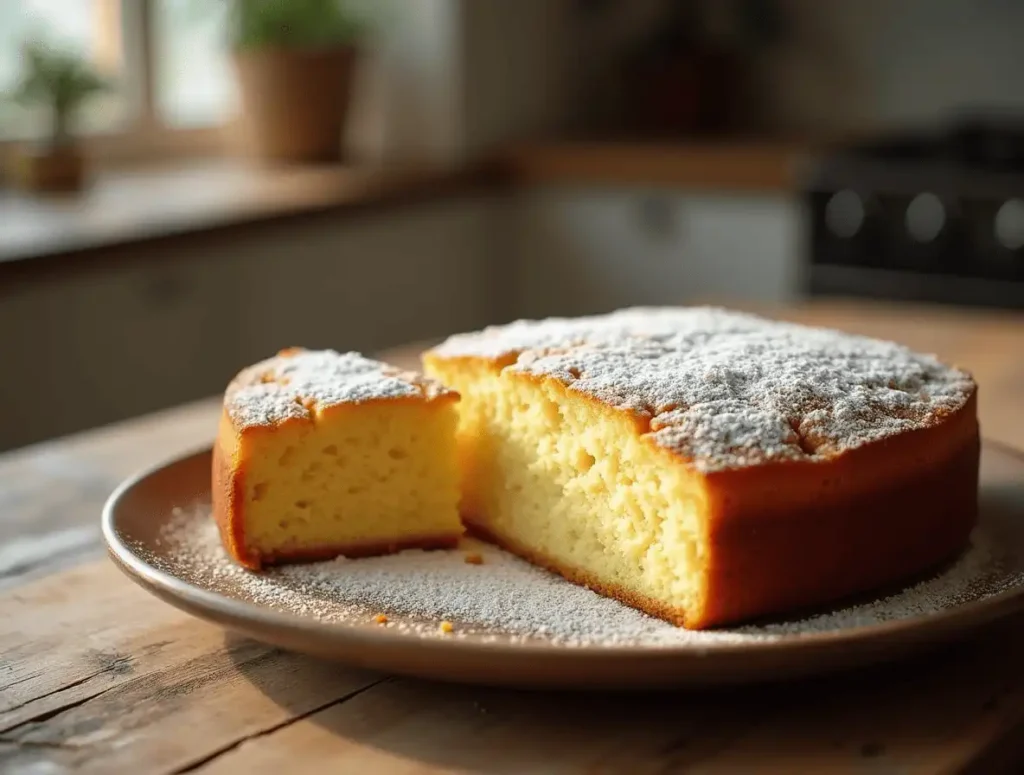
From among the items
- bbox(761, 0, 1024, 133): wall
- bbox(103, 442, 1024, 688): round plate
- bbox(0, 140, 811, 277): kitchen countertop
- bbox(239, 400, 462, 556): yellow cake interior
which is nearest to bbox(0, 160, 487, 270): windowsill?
bbox(0, 140, 811, 277): kitchen countertop

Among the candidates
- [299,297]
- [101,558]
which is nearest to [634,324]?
[101,558]

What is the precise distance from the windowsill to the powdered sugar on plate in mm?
1483

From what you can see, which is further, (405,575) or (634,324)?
(634,324)

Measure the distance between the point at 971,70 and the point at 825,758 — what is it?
326cm

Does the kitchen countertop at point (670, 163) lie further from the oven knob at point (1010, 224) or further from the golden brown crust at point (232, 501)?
the golden brown crust at point (232, 501)

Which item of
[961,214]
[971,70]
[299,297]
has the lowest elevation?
[299,297]

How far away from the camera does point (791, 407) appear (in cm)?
→ 105

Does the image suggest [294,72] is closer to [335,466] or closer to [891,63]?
[891,63]

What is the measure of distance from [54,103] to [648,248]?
1496 mm

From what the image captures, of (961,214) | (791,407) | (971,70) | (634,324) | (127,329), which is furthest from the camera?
(971,70)

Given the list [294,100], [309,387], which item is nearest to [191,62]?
[294,100]

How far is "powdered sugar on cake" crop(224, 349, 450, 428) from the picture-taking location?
1.14 metres

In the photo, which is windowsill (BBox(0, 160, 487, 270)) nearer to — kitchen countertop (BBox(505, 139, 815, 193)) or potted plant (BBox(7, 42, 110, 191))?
potted plant (BBox(7, 42, 110, 191))

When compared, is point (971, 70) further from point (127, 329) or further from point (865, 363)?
point (865, 363)
